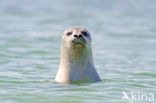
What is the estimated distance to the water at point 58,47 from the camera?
374 inches

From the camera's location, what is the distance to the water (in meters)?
9.50

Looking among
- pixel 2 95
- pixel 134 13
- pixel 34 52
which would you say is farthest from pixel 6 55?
Result: pixel 134 13

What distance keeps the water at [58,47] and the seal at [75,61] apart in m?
0.20

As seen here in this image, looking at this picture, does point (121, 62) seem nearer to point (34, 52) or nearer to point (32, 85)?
point (34, 52)

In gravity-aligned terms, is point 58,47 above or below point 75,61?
above

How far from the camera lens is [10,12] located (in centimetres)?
2594

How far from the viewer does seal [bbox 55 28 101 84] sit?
9.82 meters

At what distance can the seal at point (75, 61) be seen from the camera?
9820 mm

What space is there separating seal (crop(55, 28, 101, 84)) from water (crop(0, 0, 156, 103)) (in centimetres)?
20

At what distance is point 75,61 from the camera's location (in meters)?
9.91

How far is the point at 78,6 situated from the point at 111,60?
44.7 ft

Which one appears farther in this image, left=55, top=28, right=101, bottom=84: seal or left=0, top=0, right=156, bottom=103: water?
left=55, top=28, right=101, bottom=84: seal

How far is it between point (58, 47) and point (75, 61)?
8.15 meters

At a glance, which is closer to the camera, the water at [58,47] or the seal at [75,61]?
the water at [58,47]
